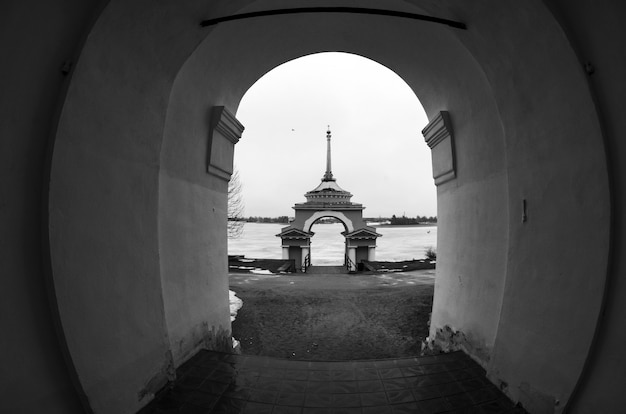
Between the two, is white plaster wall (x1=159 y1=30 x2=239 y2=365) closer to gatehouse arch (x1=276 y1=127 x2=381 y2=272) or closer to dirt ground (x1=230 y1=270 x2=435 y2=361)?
dirt ground (x1=230 y1=270 x2=435 y2=361)

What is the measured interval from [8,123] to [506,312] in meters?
4.10

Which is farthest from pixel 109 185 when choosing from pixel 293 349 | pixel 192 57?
pixel 293 349

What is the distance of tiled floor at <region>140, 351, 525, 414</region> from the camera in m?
2.75

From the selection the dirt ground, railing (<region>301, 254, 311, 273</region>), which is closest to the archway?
the dirt ground

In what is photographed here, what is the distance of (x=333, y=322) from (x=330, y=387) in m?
3.59

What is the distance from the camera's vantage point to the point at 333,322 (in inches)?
A: 261

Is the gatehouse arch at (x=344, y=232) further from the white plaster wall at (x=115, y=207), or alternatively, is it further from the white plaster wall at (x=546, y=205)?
the white plaster wall at (x=115, y=207)

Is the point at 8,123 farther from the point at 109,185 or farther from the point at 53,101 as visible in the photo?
the point at 109,185

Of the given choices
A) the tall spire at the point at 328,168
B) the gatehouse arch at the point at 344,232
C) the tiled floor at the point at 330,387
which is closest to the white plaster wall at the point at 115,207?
the tiled floor at the point at 330,387

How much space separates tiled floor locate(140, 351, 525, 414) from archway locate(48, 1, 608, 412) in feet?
0.80

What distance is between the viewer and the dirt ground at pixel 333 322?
535cm

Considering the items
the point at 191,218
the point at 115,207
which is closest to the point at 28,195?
the point at 115,207

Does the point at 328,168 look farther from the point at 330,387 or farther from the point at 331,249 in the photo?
the point at 330,387

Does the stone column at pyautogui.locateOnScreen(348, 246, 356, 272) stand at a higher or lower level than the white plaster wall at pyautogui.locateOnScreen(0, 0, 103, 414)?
lower
